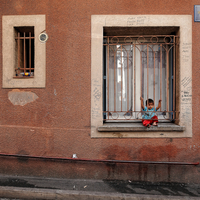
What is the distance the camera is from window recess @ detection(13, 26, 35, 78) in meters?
3.59

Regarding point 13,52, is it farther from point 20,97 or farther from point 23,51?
point 20,97

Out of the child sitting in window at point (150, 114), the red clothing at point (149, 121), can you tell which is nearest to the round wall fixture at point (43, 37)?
the child sitting in window at point (150, 114)

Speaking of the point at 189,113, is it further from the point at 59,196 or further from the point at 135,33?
the point at 59,196

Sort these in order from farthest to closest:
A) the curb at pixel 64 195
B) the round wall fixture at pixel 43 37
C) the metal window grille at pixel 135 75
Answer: the metal window grille at pixel 135 75
the round wall fixture at pixel 43 37
the curb at pixel 64 195

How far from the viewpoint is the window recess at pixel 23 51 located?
359 centimetres

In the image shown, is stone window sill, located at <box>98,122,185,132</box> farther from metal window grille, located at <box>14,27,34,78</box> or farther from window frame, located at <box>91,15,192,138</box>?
metal window grille, located at <box>14,27,34,78</box>

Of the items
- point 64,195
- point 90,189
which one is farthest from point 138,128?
point 64,195

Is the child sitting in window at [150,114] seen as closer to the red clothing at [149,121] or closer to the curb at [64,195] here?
the red clothing at [149,121]

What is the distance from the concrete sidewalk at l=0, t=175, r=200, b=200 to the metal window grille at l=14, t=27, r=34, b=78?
7.40 ft

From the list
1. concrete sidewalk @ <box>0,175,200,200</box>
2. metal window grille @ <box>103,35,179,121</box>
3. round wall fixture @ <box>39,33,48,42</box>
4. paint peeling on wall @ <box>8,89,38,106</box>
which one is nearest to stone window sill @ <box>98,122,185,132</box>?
metal window grille @ <box>103,35,179,121</box>

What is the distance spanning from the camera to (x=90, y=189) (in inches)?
121

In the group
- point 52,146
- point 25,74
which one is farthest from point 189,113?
point 25,74

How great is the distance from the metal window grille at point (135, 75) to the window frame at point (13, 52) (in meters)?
1.42

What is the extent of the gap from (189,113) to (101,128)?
1911mm
